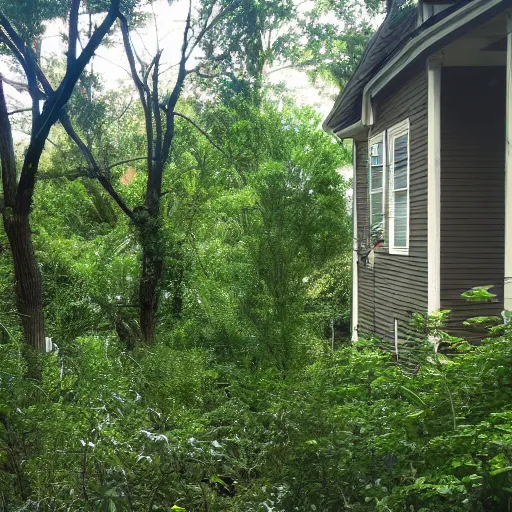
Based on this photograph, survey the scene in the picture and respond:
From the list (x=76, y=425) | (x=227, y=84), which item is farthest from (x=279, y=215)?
(x=76, y=425)

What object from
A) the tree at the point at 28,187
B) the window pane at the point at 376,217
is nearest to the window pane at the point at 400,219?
the window pane at the point at 376,217

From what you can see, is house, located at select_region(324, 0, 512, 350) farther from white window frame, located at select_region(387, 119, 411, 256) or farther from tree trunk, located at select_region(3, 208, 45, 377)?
A: tree trunk, located at select_region(3, 208, 45, 377)

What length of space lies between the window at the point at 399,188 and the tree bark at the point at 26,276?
17.7 ft

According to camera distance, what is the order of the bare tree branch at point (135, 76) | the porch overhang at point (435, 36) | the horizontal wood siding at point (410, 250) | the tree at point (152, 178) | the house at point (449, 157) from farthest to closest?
the bare tree branch at point (135, 76) → the tree at point (152, 178) → the horizontal wood siding at point (410, 250) → the house at point (449, 157) → the porch overhang at point (435, 36)

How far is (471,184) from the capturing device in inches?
394

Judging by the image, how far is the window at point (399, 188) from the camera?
11289 millimetres

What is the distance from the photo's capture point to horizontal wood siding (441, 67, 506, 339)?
9938 mm

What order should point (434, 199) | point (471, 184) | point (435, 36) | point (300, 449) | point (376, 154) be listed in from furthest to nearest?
point (376, 154)
point (471, 184)
point (434, 199)
point (435, 36)
point (300, 449)

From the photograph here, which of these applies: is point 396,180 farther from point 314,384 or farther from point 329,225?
point 329,225

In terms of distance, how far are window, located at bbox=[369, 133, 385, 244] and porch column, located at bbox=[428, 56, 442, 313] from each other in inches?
Result: 103

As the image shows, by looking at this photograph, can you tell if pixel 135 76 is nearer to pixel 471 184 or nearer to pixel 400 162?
pixel 400 162

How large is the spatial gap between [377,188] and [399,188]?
1.44 meters

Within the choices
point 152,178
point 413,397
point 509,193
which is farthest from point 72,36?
point 413,397

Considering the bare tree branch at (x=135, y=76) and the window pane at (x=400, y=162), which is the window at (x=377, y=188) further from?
the bare tree branch at (x=135, y=76)
